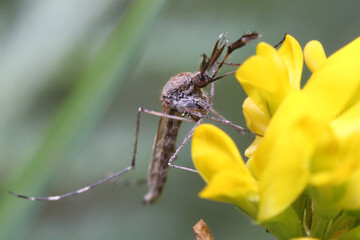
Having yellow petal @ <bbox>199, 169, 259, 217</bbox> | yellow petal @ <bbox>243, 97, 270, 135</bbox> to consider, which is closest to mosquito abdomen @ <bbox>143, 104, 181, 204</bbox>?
yellow petal @ <bbox>243, 97, 270, 135</bbox>

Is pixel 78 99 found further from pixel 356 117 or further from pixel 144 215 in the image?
pixel 144 215

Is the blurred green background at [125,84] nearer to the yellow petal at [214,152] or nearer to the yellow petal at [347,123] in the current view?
the yellow petal at [214,152]

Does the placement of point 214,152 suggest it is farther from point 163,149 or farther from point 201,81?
point 163,149

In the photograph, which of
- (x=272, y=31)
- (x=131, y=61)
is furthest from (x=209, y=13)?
(x=131, y=61)

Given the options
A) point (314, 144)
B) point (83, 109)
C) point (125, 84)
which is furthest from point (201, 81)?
point (314, 144)

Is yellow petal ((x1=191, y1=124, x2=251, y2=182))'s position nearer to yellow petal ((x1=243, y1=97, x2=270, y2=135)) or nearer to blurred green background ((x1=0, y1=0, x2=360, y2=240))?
yellow petal ((x1=243, y1=97, x2=270, y2=135))

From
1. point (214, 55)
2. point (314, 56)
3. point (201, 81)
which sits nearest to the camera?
point (314, 56)
